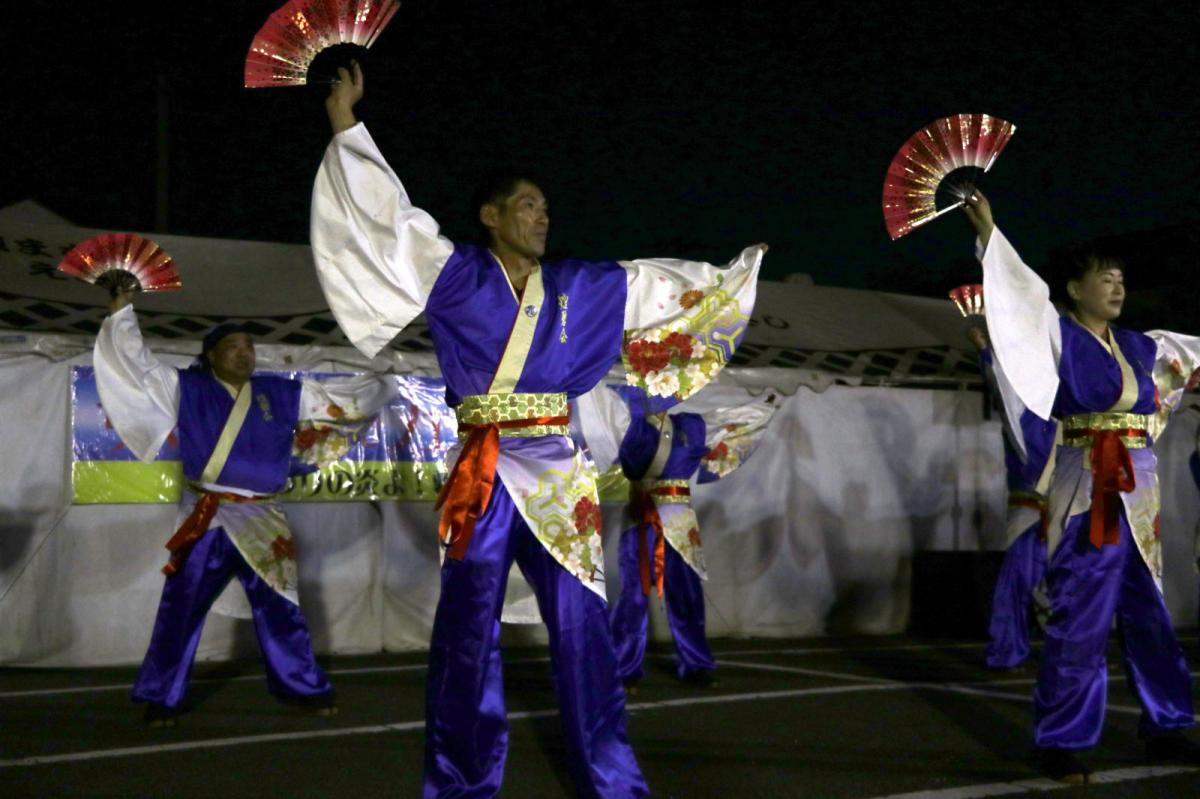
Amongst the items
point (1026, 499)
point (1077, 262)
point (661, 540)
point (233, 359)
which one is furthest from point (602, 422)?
point (1026, 499)

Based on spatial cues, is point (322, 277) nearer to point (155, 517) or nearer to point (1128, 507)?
point (1128, 507)

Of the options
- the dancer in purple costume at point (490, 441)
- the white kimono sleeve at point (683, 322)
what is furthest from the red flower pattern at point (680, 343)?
the dancer in purple costume at point (490, 441)

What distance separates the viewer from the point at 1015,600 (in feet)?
24.5

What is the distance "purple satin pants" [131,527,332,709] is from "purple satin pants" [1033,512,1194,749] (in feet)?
9.63

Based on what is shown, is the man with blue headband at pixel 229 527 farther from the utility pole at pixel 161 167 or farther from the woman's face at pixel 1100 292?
the utility pole at pixel 161 167

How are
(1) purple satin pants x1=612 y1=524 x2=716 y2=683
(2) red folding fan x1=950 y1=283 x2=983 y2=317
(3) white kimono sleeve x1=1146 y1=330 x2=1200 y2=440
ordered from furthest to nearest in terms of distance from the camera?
(1) purple satin pants x1=612 y1=524 x2=716 y2=683 < (2) red folding fan x1=950 y1=283 x2=983 y2=317 < (3) white kimono sleeve x1=1146 y1=330 x2=1200 y2=440

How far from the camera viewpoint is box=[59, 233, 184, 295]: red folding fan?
501 centimetres

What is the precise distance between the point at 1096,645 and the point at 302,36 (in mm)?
2998

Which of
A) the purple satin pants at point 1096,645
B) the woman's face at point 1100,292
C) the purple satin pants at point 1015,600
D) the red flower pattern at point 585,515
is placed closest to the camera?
the red flower pattern at point 585,515

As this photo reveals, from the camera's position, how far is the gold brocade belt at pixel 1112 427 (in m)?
4.43

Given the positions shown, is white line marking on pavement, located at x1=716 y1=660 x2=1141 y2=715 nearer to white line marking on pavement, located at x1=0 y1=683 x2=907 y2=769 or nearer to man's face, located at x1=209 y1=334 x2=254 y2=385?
white line marking on pavement, located at x1=0 y1=683 x2=907 y2=769

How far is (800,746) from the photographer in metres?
4.73

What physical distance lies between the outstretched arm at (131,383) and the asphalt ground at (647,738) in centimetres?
117

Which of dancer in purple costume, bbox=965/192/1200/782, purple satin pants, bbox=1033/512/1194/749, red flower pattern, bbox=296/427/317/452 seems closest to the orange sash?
dancer in purple costume, bbox=965/192/1200/782
